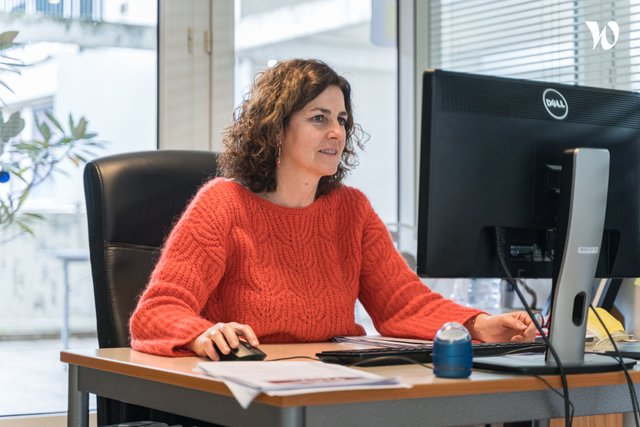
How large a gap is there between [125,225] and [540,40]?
5.59ft

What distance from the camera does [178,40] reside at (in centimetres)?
309

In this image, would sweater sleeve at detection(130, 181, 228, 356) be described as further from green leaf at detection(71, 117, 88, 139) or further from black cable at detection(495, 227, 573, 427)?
green leaf at detection(71, 117, 88, 139)

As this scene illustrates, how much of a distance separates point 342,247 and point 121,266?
50cm

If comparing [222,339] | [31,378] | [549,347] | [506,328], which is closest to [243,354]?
[222,339]

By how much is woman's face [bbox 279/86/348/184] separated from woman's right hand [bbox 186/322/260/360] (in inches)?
23.7

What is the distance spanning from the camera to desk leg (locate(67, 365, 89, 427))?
1731 mm

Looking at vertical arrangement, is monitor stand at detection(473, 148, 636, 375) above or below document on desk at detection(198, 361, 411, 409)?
above

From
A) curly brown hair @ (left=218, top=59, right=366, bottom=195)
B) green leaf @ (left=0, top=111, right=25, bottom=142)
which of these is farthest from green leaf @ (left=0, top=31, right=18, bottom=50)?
curly brown hair @ (left=218, top=59, right=366, bottom=195)

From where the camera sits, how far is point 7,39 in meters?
→ 2.84

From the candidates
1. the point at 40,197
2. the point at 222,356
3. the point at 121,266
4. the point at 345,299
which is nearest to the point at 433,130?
the point at 222,356

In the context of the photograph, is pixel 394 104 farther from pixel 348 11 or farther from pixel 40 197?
pixel 40 197

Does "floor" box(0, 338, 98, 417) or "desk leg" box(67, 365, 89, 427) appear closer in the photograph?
"desk leg" box(67, 365, 89, 427)

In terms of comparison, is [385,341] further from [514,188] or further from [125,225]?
[125,225]

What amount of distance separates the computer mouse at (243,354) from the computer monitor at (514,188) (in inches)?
11.8
